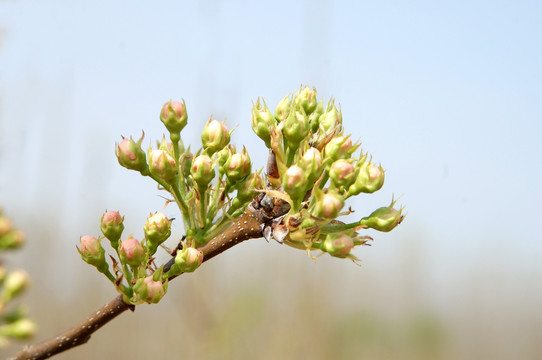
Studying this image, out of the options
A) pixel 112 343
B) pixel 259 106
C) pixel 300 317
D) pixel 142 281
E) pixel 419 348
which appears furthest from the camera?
pixel 419 348

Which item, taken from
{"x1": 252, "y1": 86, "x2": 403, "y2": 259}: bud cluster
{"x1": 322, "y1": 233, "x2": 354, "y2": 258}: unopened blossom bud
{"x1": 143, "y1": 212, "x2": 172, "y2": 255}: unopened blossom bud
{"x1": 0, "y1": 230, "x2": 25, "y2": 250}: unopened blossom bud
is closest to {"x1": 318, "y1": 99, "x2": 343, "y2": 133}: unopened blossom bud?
{"x1": 252, "y1": 86, "x2": 403, "y2": 259}: bud cluster

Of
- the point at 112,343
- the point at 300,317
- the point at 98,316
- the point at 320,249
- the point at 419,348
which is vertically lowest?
the point at 419,348

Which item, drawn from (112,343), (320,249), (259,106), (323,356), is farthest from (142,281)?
(112,343)

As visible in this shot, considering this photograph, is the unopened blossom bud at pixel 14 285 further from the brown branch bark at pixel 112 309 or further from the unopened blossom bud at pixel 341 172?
the unopened blossom bud at pixel 341 172

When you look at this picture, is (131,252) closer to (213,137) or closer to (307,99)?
(213,137)

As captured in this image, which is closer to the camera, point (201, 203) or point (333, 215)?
point (333, 215)

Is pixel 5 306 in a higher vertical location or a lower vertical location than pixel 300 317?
higher

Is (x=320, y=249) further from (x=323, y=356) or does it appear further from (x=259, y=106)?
(x=323, y=356)

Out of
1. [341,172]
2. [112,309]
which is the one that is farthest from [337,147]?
[112,309]
